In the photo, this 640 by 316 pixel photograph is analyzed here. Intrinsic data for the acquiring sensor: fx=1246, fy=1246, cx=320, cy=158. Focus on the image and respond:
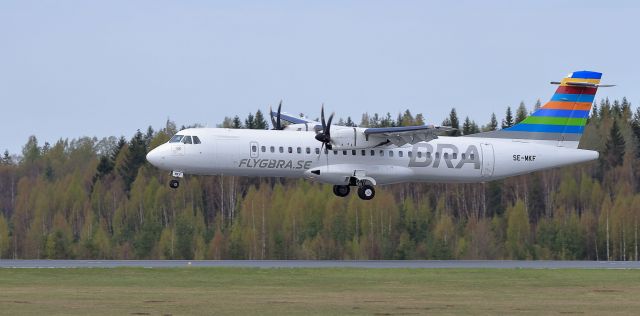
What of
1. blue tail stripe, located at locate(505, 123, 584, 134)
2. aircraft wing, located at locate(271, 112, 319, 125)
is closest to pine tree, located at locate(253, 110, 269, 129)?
aircraft wing, located at locate(271, 112, 319, 125)

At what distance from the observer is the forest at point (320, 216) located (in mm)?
99000

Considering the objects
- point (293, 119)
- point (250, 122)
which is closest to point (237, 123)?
point (250, 122)

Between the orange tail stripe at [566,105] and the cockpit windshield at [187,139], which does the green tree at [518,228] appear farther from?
the cockpit windshield at [187,139]

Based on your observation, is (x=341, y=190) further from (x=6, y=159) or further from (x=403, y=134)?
(x=6, y=159)

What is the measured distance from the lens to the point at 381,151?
56.5 meters

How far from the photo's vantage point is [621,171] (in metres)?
112

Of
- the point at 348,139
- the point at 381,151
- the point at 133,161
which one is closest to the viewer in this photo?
the point at 348,139

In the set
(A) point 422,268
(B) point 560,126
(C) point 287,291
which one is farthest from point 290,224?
(C) point 287,291

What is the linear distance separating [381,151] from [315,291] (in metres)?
17.3

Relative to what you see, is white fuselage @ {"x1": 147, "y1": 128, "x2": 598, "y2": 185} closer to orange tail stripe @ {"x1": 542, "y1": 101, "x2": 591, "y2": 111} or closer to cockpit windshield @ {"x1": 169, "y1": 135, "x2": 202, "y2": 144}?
cockpit windshield @ {"x1": 169, "y1": 135, "x2": 202, "y2": 144}

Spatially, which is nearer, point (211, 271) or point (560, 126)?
point (211, 271)

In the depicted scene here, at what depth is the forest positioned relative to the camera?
99.0m

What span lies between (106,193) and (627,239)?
4656cm

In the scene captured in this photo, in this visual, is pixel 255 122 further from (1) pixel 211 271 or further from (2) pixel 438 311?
(2) pixel 438 311
